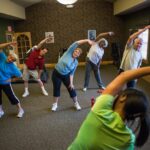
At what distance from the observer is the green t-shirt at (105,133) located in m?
0.86

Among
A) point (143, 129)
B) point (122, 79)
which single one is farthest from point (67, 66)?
point (143, 129)

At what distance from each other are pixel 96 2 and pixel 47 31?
2367mm

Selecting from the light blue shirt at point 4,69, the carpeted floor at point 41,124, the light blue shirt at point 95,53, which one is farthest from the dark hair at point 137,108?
the light blue shirt at point 95,53

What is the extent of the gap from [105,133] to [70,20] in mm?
8481

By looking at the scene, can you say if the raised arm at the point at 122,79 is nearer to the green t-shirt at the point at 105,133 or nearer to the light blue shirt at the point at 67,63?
the green t-shirt at the point at 105,133

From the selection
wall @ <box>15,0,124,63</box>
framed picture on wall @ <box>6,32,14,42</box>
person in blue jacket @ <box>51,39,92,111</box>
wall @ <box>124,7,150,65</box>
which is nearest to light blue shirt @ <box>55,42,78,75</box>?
person in blue jacket @ <box>51,39,92,111</box>

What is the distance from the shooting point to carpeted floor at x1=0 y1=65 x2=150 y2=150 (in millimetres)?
2812

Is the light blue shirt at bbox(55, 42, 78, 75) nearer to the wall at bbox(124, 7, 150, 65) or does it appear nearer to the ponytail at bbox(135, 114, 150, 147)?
the ponytail at bbox(135, 114, 150, 147)

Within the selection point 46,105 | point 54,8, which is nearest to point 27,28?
point 54,8

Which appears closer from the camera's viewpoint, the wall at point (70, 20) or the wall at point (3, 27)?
the wall at point (3, 27)

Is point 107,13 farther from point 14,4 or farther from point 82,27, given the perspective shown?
point 14,4

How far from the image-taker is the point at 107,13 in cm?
888

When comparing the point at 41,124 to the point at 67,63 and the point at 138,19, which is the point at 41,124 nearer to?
the point at 67,63

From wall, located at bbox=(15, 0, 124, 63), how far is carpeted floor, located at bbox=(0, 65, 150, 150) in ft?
15.2
